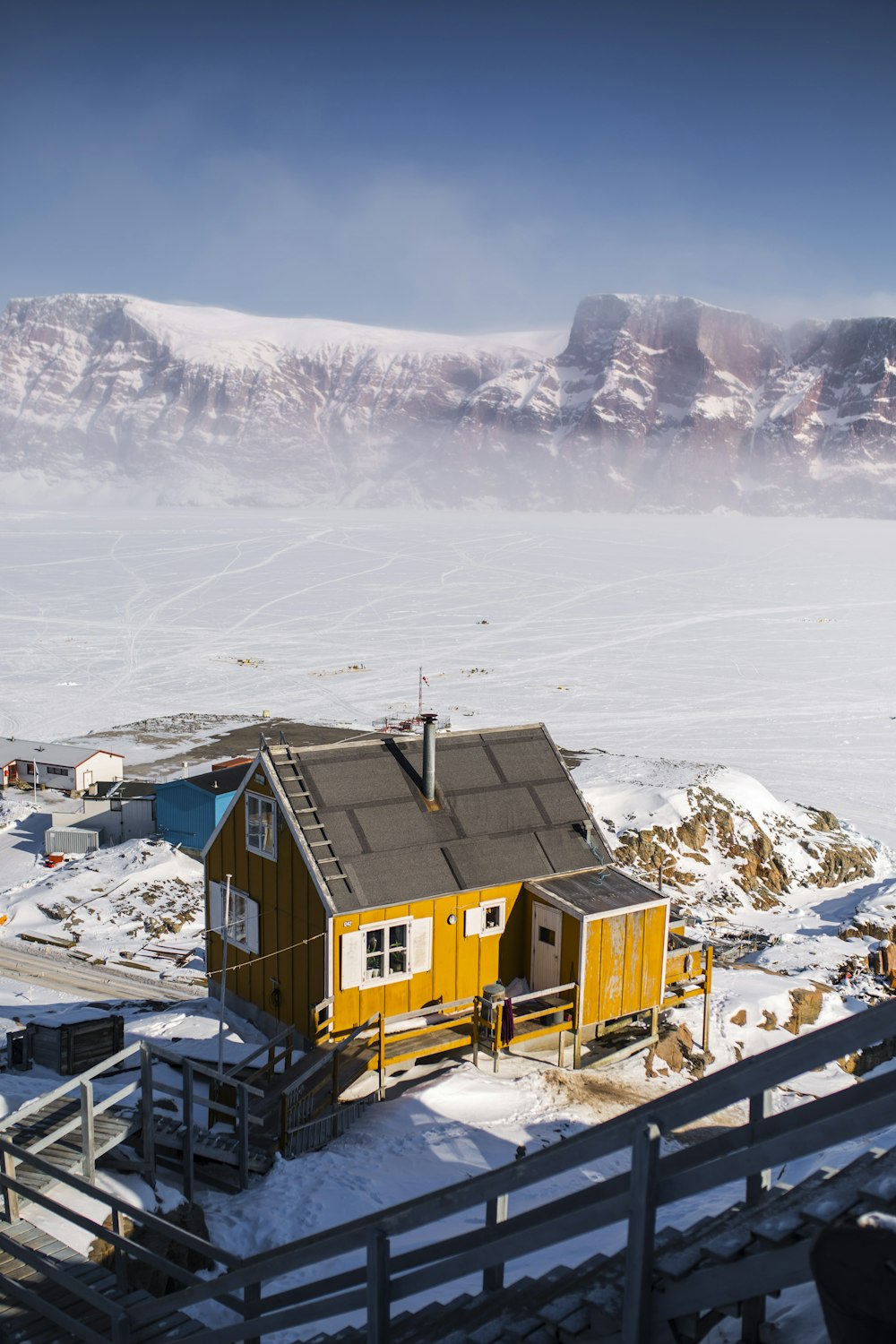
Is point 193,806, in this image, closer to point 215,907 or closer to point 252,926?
point 215,907

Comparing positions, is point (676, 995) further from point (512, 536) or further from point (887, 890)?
point (512, 536)

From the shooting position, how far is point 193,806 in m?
35.9

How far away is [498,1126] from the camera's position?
15.0 m

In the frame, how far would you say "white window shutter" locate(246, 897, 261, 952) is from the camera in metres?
18.3

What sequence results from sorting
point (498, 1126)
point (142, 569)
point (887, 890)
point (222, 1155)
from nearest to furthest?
point (222, 1155)
point (498, 1126)
point (887, 890)
point (142, 569)

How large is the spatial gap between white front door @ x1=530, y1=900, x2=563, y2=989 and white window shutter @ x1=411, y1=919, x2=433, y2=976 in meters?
2.03

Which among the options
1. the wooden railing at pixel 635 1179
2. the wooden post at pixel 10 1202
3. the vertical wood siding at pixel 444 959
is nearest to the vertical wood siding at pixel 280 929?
the vertical wood siding at pixel 444 959

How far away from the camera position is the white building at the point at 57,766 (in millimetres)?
42969

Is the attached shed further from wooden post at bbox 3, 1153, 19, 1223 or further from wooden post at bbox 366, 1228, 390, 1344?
wooden post at bbox 366, 1228, 390, 1344

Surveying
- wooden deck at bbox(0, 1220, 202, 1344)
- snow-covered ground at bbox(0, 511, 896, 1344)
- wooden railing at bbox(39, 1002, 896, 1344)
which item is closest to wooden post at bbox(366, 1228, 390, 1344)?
wooden railing at bbox(39, 1002, 896, 1344)

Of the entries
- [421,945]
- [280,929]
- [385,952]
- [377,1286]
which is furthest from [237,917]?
[377,1286]

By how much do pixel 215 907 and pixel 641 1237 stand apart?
54.8ft

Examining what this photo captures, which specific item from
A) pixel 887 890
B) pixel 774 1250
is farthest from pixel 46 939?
pixel 774 1250

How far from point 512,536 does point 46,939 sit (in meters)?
155
